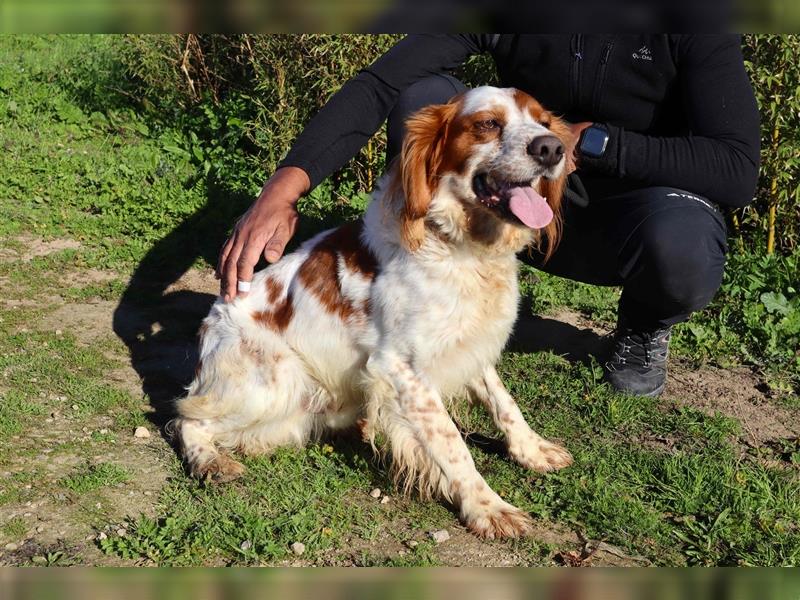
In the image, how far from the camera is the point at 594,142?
3568mm

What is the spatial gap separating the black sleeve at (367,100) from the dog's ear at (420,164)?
46cm

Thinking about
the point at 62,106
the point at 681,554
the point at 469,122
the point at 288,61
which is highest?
the point at 469,122

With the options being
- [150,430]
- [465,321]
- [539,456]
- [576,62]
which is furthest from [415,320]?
[576,62]

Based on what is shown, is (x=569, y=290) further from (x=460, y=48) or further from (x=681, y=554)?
(x=681, y=554)

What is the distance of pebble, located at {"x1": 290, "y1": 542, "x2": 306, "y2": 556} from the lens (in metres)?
3.04

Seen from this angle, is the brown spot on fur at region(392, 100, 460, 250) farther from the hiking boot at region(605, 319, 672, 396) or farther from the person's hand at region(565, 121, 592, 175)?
the hiking boot at region(605, 319, 672, 396)

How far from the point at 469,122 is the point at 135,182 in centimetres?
371

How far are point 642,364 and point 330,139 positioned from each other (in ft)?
5.90

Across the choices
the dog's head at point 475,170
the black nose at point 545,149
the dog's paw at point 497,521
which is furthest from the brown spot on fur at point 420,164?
the dog's paw at point 497,521

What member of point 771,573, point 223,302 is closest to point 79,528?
point 223,302

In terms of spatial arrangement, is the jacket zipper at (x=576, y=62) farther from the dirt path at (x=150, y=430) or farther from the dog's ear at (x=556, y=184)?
the dirt path at (x=150, y=430)

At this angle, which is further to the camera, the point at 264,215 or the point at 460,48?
the point at 460,48

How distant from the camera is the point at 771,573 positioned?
109 inches

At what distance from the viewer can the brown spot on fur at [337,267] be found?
3.44m
